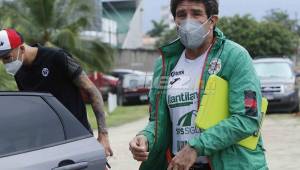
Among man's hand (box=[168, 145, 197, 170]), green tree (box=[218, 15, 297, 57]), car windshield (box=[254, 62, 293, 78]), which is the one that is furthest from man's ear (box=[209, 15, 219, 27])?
green tree (box=[218, 15, 297, 57])

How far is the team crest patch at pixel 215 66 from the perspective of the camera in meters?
3.09

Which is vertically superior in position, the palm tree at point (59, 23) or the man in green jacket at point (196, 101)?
the man in green jacket at point (196, 101)

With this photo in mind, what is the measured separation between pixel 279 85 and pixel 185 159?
14.0 m

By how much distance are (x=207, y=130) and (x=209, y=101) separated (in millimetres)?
145

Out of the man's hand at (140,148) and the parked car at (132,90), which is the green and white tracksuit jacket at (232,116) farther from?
the parked car at (132,90)

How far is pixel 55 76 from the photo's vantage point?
488 cm

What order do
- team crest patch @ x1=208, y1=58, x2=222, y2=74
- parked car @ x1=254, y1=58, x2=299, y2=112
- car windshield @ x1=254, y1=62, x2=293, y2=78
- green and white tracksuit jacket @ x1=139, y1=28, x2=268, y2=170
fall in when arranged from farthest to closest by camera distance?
1. car windshield @ x1=254, y1=62, x2=293, y2=78
2. parked car @ x1=254, y1=58, x2=299, y2=112
3. team crest patch @ x1=208, y1=58, x2=222, y2=74
4. green and white tracksuit jacket @ x1=139, y1=28, x2=268, y2=170

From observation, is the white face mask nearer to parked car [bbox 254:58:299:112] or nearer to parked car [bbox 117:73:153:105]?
parked car [bbox 254:58:299:112]

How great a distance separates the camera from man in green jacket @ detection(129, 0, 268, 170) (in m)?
2.98

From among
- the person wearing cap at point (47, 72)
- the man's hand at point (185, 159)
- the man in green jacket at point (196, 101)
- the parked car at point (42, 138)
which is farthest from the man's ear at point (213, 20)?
the person wearing cap at point (47, 72)

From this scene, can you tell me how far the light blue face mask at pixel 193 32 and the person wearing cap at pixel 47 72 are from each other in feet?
6.05

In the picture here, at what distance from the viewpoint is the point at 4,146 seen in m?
3.78

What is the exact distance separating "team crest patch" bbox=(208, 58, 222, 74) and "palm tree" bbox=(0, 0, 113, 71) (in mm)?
21244

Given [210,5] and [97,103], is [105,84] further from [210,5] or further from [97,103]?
[210,5]
